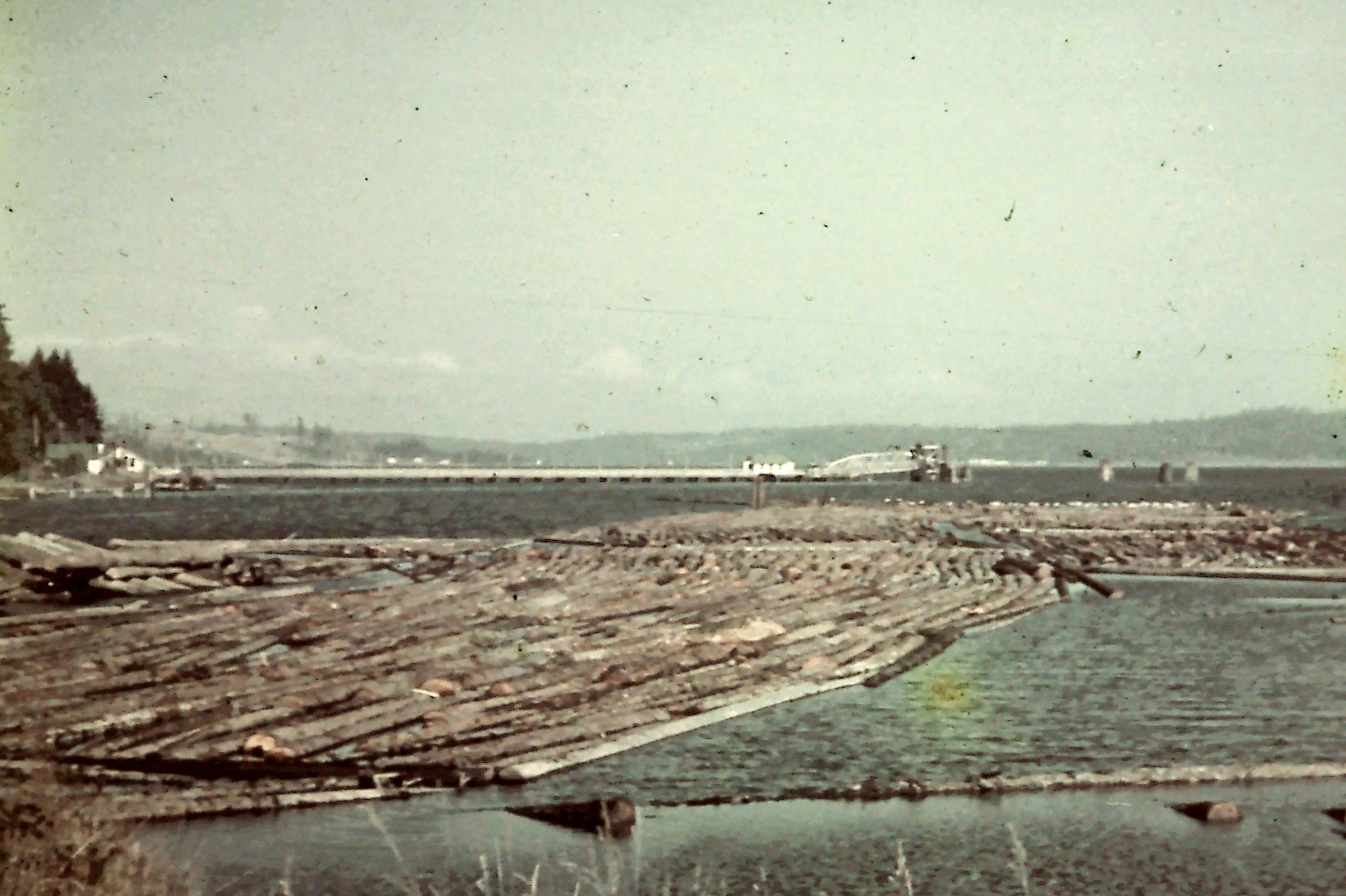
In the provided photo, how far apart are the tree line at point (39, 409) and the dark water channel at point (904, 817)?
2110 inches

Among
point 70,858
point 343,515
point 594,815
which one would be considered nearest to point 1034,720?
point 594,815

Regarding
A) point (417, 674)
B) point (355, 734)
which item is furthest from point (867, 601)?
point (355, 734)

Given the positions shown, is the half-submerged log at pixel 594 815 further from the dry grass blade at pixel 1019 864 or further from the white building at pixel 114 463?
the white building at pixel 114 463

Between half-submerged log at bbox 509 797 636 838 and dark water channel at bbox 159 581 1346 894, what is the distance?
0.20m

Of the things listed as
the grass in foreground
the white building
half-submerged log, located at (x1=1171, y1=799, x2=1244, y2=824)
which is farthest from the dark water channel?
the white building

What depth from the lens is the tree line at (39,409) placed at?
68562 mm

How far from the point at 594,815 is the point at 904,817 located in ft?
9.66

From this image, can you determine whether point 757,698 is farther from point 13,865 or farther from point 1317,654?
point 1317,654

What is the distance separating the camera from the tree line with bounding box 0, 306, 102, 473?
68562 millimetres

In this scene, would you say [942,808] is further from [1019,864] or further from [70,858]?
[70,858]

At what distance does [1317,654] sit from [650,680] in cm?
1302

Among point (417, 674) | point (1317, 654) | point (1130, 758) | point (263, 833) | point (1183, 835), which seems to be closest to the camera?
point (263, 833)

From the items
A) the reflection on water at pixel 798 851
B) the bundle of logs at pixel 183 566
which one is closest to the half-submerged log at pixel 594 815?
the reflection on water at pixel 798 851

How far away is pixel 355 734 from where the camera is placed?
14.3 m
